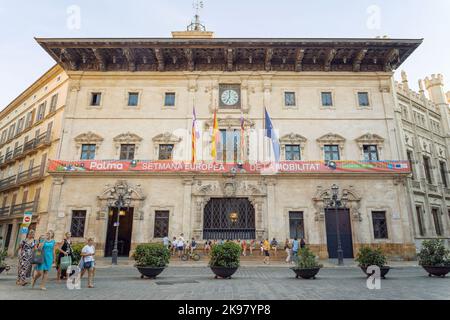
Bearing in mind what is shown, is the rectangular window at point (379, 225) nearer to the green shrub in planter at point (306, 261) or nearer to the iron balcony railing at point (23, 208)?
the green shrub in planter at point (306, 261)

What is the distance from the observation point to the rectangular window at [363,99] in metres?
22.8

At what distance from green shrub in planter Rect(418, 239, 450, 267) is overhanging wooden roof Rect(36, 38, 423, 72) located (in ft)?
52.2

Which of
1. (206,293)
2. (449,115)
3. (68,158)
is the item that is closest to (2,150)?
(68,158)

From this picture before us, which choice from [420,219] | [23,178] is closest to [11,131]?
[23,178]

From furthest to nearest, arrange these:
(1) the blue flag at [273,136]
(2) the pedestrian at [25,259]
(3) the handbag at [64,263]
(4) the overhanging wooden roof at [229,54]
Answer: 1. (4) the overhanging wooden roof at [229,54]
2. (1) the blue flag at [273,136]
3. (3) the handbag at [64,263]
4. (2) the pedestrian at [25,259]

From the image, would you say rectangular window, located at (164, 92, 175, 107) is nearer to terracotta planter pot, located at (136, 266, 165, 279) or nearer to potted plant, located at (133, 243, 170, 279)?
potted plant, located at (133, 243, 170, 279)

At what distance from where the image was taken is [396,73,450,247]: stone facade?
2459cm

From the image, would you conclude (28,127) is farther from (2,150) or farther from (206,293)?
(206,293)

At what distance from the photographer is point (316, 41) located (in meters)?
21.7

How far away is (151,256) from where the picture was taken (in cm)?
1102

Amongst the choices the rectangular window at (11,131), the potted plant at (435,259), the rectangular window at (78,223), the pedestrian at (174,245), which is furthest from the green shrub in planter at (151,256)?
the rectangular window at (11,131)

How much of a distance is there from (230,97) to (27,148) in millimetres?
19984

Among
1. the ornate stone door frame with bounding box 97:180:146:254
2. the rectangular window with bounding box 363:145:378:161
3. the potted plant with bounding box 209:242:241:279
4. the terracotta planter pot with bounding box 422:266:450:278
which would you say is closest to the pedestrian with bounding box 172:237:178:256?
the ornate stone door frame with bounding box 97:180:146:254

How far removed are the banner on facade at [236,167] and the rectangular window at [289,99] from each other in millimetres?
5008
